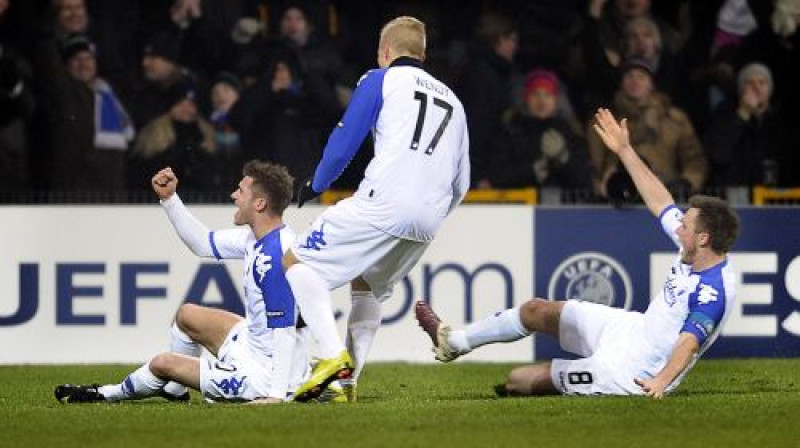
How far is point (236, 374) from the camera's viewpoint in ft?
32.4

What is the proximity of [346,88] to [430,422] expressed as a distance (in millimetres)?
7181

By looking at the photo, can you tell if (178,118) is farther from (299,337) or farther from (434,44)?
(299,337)

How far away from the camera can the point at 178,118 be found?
15375 mm

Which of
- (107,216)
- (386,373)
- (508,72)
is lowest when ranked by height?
(386,373)

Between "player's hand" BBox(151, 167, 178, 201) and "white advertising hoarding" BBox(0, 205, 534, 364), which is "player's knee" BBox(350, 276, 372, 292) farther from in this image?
"white advertising hoarding" BBox(0, 205, 534, 364)

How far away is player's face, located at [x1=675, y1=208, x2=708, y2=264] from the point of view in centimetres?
1003

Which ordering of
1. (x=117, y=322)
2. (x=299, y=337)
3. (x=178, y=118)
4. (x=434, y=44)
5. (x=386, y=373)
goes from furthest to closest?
(x=434, y=44) < (x=178, y=118) < (x=117, y=322) < (x=386, y=373) < (x=299, y=337)

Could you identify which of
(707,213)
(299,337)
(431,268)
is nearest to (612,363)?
(707,213)

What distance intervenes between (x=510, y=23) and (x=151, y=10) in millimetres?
2995

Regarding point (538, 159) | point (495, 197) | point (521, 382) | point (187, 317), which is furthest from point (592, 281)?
point (187, 317)

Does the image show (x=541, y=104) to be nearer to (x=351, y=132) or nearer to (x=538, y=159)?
(x=538, y=159)

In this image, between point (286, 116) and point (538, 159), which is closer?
point (538, 159)

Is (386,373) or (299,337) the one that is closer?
(299,337)

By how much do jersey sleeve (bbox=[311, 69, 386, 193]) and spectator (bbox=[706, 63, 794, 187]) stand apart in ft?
19.4
